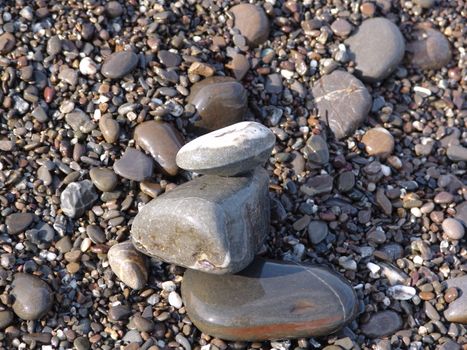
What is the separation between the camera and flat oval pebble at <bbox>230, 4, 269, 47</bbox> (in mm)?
3559

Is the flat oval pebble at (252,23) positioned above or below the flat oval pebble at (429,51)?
above

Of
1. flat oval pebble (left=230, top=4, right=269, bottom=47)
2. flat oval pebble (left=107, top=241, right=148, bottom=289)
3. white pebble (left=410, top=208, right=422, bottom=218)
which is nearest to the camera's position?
flat oval pebble (left=107, top=241, right=148, bottom=289)

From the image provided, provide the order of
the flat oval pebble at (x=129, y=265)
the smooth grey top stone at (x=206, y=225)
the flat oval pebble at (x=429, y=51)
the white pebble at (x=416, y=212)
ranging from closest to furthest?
1. the smooth grey top stone at (x=206, y=225)
2. the flat oval pebble at (x=129, y=265)
3. the white pebble at (x=416, y=212)
4. the flat oval pebble at (x=429, y=51)

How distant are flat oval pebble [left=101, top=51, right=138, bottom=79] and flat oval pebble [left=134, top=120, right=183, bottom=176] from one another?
0.33 meters

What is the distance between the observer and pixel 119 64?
126 inches

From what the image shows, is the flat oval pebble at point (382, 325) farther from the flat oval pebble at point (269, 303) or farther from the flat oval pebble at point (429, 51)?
the flat oval pebble at point (429, 51)

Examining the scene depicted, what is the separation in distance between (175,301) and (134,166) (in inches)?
27.0

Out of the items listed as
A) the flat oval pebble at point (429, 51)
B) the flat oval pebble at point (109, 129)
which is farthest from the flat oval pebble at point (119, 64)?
the flat oval pebble at point (429, 51)

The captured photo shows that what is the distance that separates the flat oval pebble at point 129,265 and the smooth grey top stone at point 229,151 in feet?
1.59

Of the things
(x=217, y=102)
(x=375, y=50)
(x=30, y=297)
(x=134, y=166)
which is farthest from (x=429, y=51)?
(x=30, y=297)

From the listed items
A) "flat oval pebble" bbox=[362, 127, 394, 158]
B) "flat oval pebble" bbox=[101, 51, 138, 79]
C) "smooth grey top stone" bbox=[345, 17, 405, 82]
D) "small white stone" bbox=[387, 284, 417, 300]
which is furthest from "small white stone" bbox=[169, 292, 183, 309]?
"smooth grey top stone" bbox=[345, 17, 405, 82]

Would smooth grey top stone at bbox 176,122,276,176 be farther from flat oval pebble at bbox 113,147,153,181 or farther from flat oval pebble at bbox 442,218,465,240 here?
flat oval pebble at bbox 442,218,465,240

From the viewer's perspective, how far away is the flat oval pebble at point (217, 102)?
126 inches

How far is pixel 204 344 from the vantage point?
2.70 meters
